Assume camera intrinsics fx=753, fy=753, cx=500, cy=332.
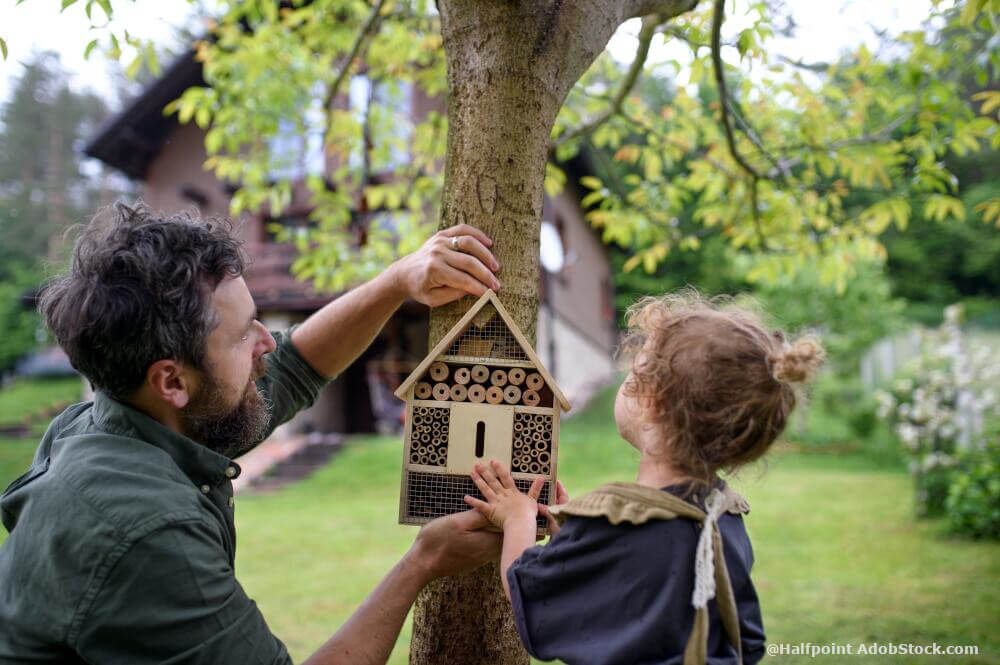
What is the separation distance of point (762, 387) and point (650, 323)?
10.9 inches

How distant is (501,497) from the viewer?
1735 millimetres

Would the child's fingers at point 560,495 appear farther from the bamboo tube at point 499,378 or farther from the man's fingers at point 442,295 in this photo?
the man's fingers at point 442,295

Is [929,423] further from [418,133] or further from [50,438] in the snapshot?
[50,438]

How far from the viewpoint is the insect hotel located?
1.81m

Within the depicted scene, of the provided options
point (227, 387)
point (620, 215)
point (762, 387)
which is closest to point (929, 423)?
point (620, 215)

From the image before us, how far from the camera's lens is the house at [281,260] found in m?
14.3

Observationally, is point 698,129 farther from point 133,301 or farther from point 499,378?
point 133,301

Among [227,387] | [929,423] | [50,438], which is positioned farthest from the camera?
[929,423]

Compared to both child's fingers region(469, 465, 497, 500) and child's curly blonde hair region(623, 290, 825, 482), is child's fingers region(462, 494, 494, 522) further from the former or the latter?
child's curly blonde hair region(623, 290, 825, 482)

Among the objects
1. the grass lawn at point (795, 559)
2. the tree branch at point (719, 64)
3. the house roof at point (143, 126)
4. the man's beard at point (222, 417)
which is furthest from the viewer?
the house roof at point (143, 126)

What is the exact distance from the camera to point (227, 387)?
65.0 inches

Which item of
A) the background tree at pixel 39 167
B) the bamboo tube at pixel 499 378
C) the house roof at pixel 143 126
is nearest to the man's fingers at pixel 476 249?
the bamboo tube at pixel 499 378

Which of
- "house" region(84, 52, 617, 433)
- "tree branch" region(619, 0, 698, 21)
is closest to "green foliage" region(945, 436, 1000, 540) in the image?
"tree branch" region(619, 0, 698, 21)

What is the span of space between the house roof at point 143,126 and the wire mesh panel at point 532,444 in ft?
45.6
